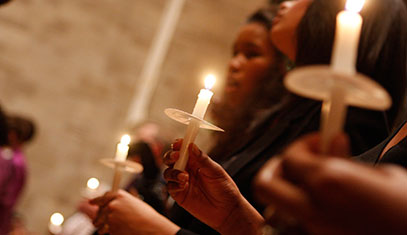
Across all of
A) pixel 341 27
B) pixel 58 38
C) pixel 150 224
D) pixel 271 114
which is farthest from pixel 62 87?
pixel 341 27

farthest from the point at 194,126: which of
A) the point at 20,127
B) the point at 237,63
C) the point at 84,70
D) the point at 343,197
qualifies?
the point at 84,70

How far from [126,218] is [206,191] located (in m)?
0.31

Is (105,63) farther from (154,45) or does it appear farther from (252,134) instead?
(252,134)

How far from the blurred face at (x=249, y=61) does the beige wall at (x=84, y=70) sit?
308 centimetres

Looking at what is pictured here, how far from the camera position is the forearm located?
94 cm

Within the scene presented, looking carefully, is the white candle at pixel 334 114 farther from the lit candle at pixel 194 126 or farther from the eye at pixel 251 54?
the eye at pixel 251 54

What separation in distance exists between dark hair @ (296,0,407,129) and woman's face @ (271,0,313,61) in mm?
29

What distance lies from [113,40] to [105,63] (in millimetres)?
336

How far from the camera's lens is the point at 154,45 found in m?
5.99

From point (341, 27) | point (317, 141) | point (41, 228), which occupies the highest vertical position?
point (341, 27)

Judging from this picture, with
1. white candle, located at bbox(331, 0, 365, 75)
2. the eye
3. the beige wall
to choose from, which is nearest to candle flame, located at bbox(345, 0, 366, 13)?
white candle, located at bbox(331, 0, 365, 75)

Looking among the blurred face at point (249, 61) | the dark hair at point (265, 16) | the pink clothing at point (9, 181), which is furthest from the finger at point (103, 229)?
the pink clothing at point (9, 181)

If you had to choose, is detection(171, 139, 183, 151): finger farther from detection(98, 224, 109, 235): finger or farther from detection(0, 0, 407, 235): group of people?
detection(98, 224, 109, 235): finger

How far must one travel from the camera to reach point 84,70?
575 centimetres
